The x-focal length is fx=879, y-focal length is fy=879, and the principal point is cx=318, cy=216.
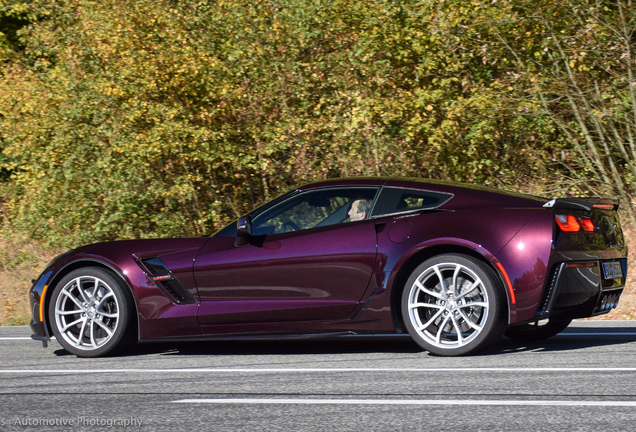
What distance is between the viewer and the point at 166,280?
6750 millimetres

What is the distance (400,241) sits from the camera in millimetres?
6301

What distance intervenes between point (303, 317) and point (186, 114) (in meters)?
7.52

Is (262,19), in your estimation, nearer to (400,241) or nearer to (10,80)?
(10,80)

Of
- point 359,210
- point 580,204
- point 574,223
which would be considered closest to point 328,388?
point 359,210

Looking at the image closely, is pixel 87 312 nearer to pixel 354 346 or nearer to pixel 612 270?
pixel 354 346

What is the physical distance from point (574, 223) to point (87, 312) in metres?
3.75

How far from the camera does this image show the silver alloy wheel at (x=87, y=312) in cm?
686

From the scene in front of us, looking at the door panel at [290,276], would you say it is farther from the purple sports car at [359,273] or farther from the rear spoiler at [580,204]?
the rear spoiler at [580,204]

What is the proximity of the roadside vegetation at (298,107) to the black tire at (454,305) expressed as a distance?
6.55 m

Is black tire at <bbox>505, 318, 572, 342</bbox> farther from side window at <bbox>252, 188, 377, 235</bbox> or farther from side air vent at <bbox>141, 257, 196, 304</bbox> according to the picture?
side air vent at <bbox>141, 257, 196, 304</bbox>

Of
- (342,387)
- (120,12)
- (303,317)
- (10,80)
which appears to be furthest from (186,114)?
(342,387)

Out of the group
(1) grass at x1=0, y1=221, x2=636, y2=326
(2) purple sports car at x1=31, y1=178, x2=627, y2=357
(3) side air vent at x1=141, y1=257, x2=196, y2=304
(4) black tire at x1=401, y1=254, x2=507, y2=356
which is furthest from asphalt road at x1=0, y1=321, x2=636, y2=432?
(1) grass at x1=0, y1=221, x2=636, y2=326

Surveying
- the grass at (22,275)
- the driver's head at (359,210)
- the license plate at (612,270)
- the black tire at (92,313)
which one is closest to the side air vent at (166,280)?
the black tire at (92,313)

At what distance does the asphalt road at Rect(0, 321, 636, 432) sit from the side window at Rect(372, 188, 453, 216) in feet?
3.54
